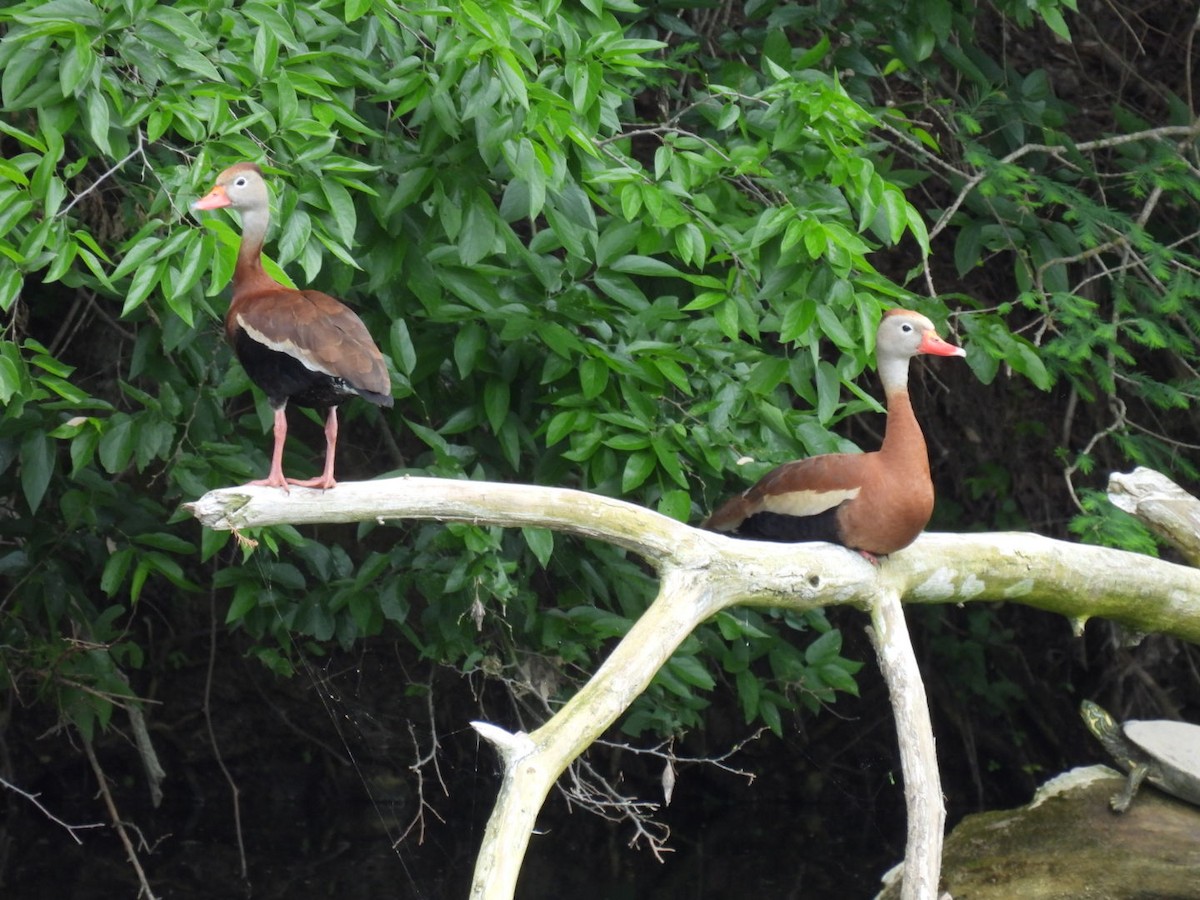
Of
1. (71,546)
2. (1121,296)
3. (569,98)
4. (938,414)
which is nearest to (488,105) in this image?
(569,98)

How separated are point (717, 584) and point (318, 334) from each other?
1.00 meters

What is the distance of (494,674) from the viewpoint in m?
4.07

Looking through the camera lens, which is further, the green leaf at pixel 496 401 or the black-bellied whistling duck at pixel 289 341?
the green leaf at pixel 496 401

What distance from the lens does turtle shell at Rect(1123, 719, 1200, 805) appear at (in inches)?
166

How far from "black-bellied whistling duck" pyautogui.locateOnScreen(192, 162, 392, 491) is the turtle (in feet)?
8.01

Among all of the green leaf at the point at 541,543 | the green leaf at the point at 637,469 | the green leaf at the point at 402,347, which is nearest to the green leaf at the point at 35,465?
the green leaf at the point at 402,347

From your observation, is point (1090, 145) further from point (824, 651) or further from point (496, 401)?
point (496, 401)

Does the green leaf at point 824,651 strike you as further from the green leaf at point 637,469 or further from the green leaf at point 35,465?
the green leaf at point 35,465

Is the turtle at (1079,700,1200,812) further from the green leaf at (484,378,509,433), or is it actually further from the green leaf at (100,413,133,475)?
the green leaf at (100,413,133,475)

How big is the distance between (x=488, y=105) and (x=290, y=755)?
4.92 m

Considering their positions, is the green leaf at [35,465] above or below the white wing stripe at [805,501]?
below

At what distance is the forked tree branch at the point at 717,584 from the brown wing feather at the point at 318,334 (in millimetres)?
417

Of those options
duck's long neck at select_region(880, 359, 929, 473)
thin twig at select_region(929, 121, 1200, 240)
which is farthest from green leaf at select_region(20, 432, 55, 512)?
thin twig at select_region(929, 121, 1200, 240)

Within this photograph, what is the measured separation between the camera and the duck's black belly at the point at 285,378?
3359mm
